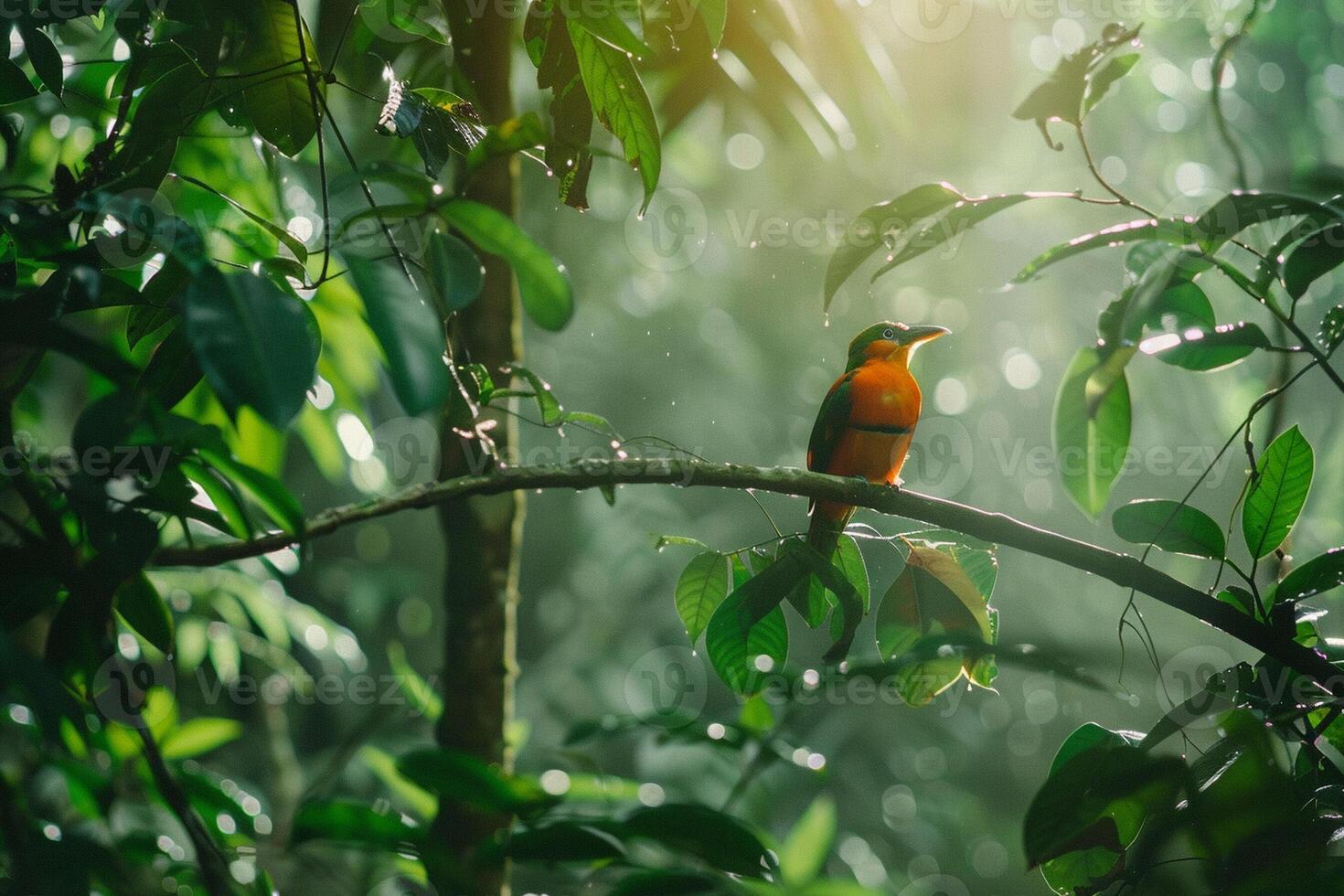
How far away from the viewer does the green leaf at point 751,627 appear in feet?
4.33

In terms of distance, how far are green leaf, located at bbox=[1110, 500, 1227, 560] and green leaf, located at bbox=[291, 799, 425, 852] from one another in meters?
1.06

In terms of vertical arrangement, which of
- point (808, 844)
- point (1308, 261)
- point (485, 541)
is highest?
point (1308, 261)

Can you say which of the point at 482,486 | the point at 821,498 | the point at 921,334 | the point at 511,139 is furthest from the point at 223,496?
the point at 921,334

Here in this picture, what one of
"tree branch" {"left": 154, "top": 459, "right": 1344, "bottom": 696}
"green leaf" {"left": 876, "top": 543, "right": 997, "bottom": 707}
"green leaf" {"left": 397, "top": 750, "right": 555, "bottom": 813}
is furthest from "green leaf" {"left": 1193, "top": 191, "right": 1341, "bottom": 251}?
"green leaf" {"left": 397, "top": 750, "right": 555, "bottom": 813}

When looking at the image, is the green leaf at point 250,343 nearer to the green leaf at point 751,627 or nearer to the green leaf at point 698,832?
the green leaf at point 698,832

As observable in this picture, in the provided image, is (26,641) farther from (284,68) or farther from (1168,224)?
(1168,224)

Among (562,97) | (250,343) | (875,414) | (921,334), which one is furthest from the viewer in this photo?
(921,334)

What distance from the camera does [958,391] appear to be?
7387 mm

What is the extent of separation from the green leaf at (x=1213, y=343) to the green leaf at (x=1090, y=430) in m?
0.07

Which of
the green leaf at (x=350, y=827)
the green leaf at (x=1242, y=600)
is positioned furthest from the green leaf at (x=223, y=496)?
the green leaf at (x=1242, y=600)

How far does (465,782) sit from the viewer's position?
81 centimetres

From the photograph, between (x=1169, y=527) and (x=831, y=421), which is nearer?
(x=1169, y=527)

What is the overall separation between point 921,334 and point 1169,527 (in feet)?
5.53

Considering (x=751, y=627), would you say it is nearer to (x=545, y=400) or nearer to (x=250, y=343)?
(x=545, y=400)
